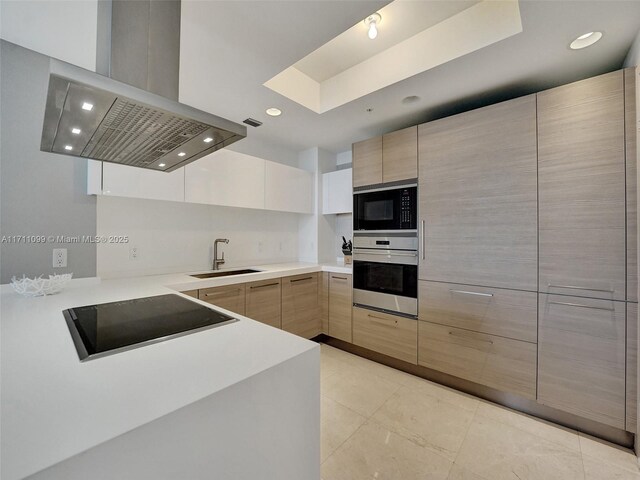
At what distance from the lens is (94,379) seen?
2.14 feet

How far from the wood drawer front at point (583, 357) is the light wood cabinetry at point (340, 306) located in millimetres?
1523

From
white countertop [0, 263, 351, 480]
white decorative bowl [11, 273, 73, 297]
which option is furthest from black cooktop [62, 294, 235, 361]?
white decorative bowl [11, 273, 73, 297]

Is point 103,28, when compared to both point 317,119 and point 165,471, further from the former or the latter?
point 317,119

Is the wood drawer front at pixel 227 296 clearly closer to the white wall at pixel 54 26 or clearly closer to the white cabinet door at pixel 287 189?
the white cabinet door at pixel 287 189

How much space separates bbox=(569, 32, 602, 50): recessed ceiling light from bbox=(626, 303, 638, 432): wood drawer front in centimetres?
148

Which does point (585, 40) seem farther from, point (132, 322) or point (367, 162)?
point (132, 322)

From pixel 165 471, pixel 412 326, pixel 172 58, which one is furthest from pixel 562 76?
pixel 165 471

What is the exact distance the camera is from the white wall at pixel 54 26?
4.54ft

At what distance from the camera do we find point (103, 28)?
1.07m

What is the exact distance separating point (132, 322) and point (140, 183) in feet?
4.44

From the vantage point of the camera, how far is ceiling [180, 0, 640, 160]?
4.48 ft

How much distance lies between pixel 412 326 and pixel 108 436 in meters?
2.25

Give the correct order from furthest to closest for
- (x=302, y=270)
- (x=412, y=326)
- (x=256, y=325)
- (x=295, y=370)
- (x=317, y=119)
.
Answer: (x=302, y=270) < (x=317, y=119) < (x=412, y=326) < (x=256, y=325) < (x=295, y=370)

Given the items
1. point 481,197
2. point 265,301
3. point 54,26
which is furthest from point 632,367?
point 54,26
